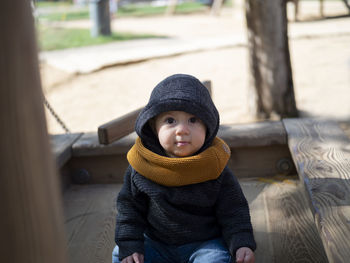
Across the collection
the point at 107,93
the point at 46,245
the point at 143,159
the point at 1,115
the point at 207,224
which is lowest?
the point at 107,93

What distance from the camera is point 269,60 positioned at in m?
4.18

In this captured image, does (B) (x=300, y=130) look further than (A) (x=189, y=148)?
Yes

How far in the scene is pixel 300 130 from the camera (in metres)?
2.73

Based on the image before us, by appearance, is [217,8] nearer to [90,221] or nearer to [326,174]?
[90,221]

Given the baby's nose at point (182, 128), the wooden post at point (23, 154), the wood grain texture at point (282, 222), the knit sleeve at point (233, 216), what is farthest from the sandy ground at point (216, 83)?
the wooden post at point (23, 154)

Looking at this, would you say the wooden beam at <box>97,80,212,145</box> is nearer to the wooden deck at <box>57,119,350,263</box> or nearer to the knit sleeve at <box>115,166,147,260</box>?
the wooden deck at <box>57,119,350,263</box>

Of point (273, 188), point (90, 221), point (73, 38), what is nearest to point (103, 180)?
point (90, 221)

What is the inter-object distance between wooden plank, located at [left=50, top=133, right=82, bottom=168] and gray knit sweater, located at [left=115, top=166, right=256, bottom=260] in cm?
86

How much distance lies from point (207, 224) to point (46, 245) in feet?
3.32

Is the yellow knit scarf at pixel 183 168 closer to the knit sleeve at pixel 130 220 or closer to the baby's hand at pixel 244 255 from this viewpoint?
the knit sleeve at pixel 130 220

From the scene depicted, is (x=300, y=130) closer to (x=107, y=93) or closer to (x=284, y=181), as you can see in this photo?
(x=284, y=181)

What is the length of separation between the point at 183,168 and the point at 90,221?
0.95m

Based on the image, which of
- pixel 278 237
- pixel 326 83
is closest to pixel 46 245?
pixel 278 237

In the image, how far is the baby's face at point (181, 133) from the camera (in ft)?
5.64
